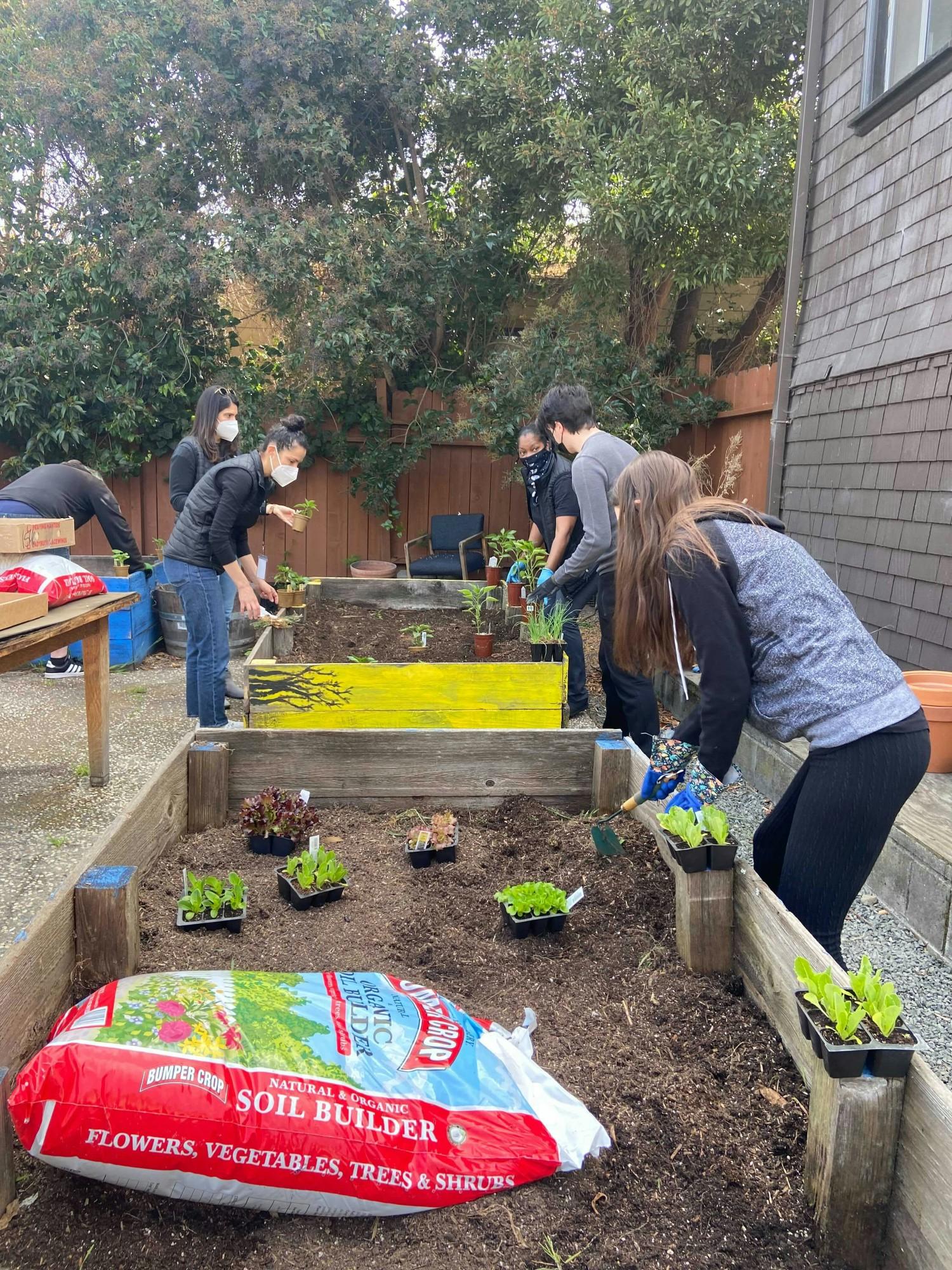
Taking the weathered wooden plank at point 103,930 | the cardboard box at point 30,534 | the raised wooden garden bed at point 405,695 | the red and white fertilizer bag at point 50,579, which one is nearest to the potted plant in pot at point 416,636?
the raised wooden garden bed at point 405,695

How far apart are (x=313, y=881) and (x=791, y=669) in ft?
4.37

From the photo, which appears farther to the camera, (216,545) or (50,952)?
(216,545)

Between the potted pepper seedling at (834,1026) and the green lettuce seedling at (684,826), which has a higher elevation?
the green lettuce seedling at (684,826)

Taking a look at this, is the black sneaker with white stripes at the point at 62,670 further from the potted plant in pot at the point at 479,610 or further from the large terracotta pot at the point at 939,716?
the large terracotta pot at the point at 939,716

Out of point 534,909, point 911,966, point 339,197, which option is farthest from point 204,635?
point 339,197

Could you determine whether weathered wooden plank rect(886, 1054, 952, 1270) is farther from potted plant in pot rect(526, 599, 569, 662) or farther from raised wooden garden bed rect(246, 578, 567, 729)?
potted plant in pot rect(526, 599, 569, 662)

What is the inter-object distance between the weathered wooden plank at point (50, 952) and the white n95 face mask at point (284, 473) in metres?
1.94

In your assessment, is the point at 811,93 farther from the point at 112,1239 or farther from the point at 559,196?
the point at 112,1239

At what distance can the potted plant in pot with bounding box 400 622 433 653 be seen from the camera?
5.05m

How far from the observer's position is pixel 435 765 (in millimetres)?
2986

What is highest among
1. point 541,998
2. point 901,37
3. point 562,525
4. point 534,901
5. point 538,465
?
point 901,37

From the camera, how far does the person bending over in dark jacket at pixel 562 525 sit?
15.5 feet

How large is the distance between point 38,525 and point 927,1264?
12.1 feet

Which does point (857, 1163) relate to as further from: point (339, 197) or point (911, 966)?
point (339, 197)
